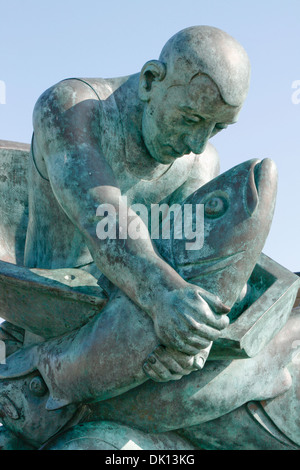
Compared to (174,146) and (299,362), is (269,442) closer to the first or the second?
(299,362)

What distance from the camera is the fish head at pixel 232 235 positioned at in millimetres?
4004

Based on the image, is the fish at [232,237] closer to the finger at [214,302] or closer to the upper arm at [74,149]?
the finger at [214,302]

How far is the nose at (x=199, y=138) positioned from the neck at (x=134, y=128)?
0.39m

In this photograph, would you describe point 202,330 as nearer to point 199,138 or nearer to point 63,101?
point 199,138

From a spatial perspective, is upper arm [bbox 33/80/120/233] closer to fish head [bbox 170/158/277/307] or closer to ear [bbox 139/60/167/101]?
ear [bbox 139/60/167/101]

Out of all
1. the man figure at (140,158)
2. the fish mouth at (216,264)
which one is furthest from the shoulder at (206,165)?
the fish mouth at (216,264)

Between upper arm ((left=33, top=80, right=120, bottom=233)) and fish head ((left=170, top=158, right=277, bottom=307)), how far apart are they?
0.47m

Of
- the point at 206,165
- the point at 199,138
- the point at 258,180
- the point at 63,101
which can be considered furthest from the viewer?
the point at 206,165

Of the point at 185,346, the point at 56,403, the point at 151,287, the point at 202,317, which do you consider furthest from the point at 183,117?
the point at 56,403

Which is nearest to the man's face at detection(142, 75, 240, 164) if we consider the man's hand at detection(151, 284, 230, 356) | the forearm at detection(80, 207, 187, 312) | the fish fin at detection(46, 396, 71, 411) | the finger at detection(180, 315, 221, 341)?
the forearm at detection(80, 207, 187, 312)

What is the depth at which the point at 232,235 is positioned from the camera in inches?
158

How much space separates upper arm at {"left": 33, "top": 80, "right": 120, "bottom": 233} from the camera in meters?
4.09

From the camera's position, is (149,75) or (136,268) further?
(149,75)

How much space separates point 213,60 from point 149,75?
0.44 metres
